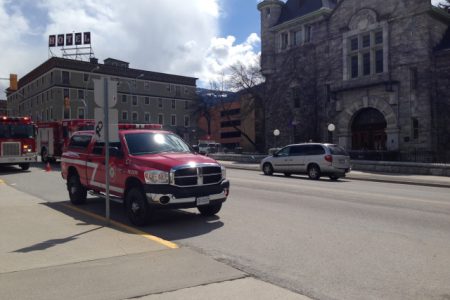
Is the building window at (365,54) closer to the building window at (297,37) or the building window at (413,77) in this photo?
the building window at (413,77)

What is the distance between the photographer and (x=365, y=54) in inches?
1489

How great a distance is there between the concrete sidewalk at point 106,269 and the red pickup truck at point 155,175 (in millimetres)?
737

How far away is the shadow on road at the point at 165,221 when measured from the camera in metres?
8.16

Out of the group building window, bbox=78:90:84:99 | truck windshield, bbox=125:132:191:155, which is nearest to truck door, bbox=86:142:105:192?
truck windshield, bbox=125:132:191:155

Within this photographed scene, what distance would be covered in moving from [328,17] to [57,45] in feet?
174

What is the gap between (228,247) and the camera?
6.98 meters

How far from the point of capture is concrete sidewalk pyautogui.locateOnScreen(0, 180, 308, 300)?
4824 millimetres

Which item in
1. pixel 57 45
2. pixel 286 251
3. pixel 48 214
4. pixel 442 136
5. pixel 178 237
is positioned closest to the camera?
pixel 286 251

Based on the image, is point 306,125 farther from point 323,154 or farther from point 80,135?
point 80,135

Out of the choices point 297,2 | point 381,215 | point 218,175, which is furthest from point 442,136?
point 218,175

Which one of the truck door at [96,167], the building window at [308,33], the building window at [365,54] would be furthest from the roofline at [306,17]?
the truck door at [96,167]

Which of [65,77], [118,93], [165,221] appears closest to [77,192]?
[165,221]

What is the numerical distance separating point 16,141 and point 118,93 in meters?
58.6

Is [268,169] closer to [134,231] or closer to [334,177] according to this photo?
[334,177]
